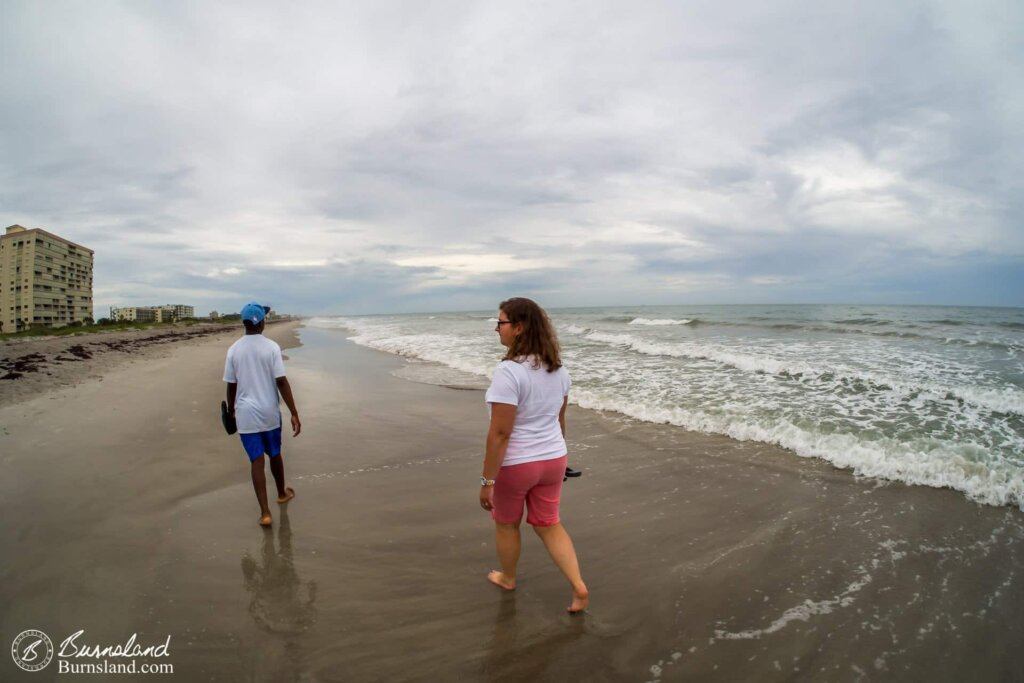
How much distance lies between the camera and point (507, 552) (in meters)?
3.21

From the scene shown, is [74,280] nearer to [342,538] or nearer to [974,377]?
[342,538]

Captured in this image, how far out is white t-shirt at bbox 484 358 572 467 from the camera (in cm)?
274

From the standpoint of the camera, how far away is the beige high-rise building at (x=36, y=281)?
1639 inches

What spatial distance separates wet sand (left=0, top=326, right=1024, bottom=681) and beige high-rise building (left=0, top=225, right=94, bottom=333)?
4899cm

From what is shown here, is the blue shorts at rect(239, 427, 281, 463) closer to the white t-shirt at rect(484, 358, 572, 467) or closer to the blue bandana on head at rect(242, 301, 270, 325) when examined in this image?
the blue bandana on head at rect(242, 301, 270, 325)

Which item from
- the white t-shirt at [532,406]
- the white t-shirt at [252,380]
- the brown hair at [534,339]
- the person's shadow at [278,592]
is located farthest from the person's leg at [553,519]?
the white t-shirt at [252,380]

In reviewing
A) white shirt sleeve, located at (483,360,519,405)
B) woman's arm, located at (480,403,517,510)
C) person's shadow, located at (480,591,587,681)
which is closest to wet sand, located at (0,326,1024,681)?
person's shadow, located at (480,591,587,681)

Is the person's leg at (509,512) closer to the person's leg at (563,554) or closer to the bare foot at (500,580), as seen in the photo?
the bare foot at (500,580)

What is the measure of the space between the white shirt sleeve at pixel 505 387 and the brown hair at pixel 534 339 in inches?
4.7

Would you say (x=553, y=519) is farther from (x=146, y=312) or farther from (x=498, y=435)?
(x=146, y=312)

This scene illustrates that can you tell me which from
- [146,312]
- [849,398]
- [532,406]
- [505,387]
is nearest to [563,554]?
[532,406]

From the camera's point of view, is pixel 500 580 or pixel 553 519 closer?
pixel 553 519

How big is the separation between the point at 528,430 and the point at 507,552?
0.98 m

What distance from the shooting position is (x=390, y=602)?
3215 mm
